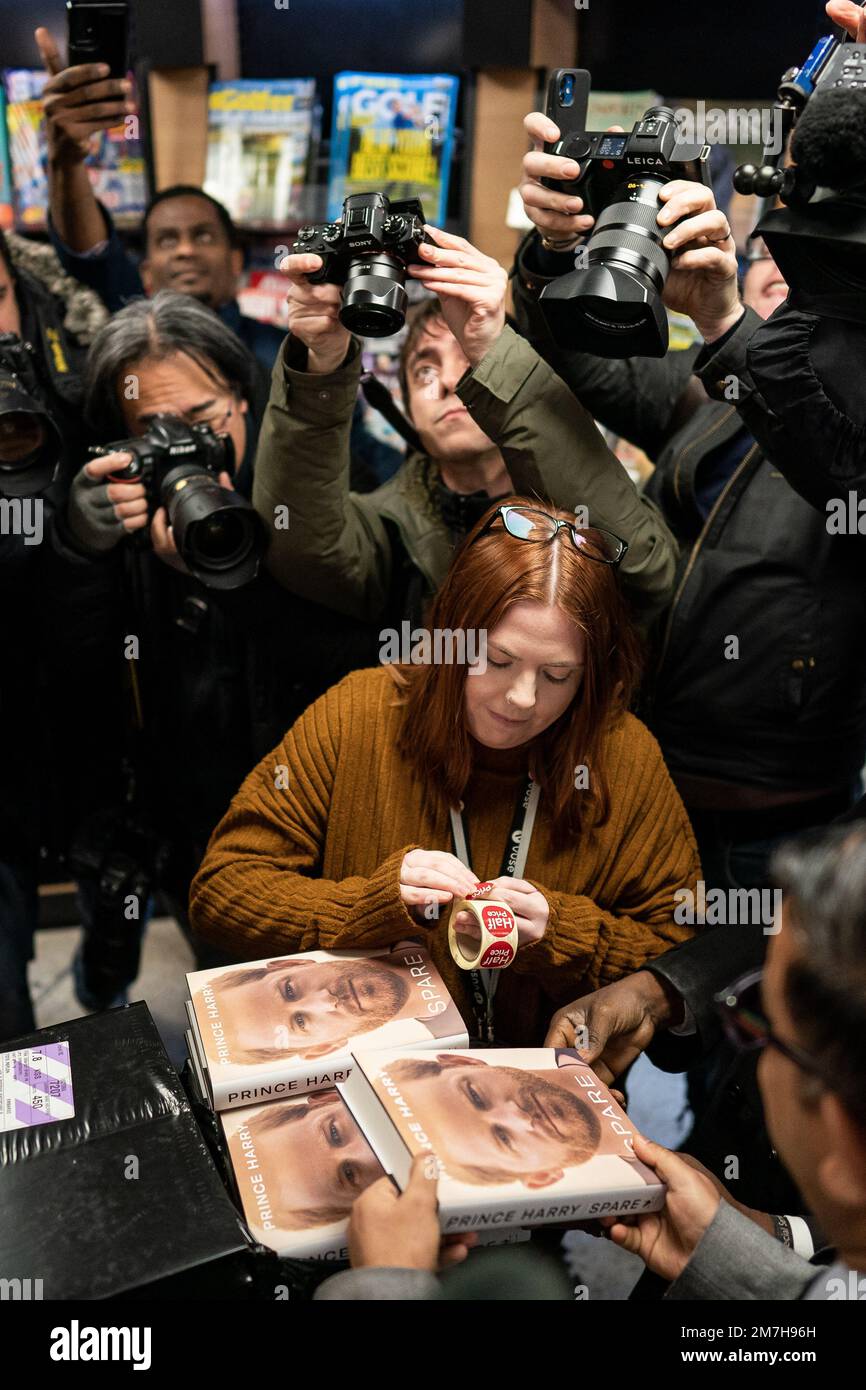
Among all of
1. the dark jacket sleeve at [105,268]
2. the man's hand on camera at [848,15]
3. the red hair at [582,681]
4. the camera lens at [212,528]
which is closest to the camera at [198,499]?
the camera lens at [212,528]

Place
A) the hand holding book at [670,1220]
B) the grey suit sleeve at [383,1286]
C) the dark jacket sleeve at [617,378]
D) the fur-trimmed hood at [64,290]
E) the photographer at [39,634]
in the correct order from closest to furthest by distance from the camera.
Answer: the grey suit sleeve at [383,1286] → the hand holding book at [670,1220] → the dark jacket sleeve at [617,378] → the photographer at [39,634] → the fur-trimmed hood at [64,290]

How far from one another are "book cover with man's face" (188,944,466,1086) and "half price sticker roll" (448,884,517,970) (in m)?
0.06

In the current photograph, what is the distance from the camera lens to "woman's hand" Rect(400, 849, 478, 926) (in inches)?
53.1

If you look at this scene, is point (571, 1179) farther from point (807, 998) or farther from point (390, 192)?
point (390, 192)

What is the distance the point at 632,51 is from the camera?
2.73 m

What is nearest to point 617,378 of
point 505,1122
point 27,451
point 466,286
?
point 466,286

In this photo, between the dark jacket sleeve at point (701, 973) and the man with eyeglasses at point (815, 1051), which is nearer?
the man with eyeglasses at point (815, 1051)

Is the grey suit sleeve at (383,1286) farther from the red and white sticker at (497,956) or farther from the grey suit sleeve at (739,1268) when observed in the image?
the red and white sticker at (497,956)

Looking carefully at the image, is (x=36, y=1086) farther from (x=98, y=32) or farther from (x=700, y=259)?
(x=98, y=32)

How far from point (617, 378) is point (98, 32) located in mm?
1125

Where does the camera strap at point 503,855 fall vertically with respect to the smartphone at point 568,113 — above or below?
below

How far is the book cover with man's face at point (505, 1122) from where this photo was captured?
3.52 feet

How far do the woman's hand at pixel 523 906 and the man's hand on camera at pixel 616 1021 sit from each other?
11 cm
